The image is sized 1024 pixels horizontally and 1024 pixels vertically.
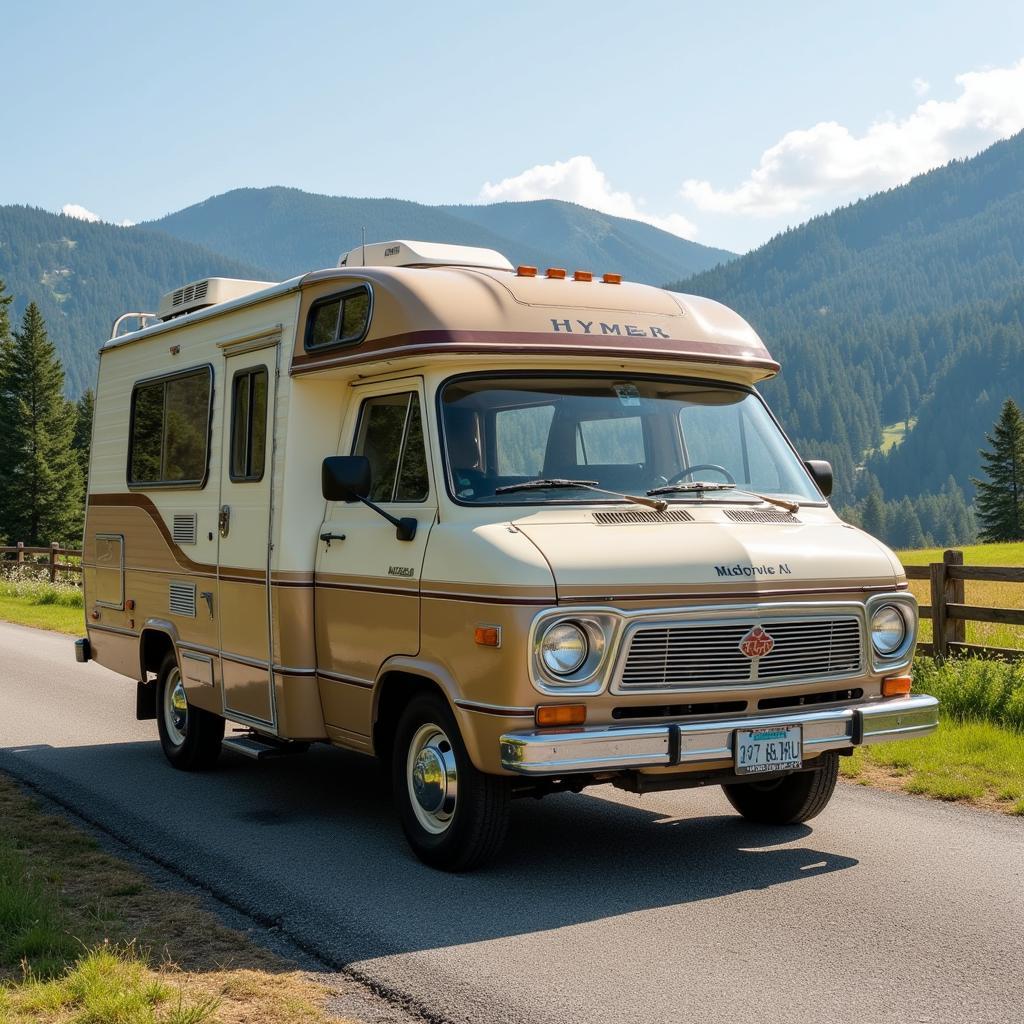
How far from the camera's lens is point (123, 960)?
5012 mm

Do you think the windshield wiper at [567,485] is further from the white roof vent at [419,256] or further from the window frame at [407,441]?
the white roof vent at [419,256]

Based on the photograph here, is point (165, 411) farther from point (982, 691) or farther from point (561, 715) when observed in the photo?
point (982, 691)

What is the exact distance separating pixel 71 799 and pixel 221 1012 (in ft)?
13.4

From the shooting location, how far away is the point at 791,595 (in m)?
6.17

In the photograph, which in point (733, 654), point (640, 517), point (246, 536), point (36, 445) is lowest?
point (733, 654)

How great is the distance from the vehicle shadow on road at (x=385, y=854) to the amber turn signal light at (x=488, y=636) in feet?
3.77

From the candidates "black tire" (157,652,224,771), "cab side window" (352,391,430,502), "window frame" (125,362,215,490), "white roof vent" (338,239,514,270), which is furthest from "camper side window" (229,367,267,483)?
"black tire" (157,652,224,771)

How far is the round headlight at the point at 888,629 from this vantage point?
657cm

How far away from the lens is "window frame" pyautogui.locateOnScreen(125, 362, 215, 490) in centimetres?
859

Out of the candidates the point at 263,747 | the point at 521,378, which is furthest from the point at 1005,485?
the point at 521,378

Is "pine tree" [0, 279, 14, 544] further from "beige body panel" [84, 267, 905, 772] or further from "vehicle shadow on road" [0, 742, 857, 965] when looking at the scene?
"beige body panel" [84, 267, 905, 772]

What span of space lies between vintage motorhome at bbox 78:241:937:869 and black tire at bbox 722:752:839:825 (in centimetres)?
2

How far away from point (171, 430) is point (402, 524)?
132 inches

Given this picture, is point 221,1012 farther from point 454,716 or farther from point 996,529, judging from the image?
point 996,529
